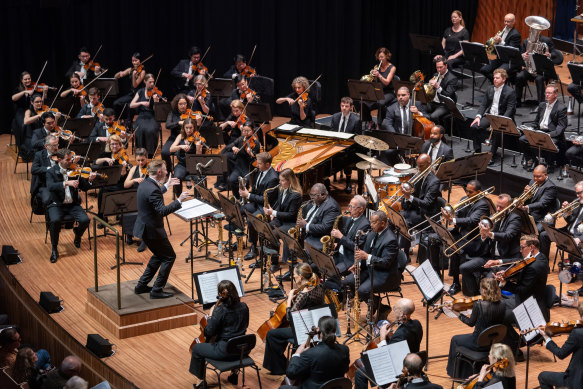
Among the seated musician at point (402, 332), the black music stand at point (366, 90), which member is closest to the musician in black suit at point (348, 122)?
the black music stand at point (366, 90)

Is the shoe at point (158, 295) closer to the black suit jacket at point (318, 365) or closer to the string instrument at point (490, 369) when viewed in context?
the black suit jacket at point (318, 365)

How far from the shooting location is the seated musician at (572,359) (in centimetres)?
743

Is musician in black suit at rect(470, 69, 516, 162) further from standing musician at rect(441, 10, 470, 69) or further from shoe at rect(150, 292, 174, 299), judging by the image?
shoe at rect(150, 292, 174, 299)

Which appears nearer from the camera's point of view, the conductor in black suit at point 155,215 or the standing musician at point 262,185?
the conductor in black suit at point 155,215

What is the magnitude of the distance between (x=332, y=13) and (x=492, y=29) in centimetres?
344

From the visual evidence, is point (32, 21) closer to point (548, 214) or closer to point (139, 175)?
point (139, 175)

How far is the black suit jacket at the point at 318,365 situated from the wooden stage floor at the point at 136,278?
1.18 meters

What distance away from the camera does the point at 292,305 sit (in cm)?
850

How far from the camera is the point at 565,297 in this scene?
10.2m

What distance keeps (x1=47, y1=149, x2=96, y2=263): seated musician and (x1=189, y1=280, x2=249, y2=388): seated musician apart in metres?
4.00

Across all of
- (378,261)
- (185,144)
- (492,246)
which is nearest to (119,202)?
(185,144)

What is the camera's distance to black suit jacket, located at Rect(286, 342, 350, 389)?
7363mm

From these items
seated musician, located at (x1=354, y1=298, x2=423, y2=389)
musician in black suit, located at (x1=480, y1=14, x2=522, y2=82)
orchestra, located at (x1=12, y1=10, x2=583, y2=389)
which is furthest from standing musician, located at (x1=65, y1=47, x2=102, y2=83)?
seated musician, located at (x1=354, y1=298, x2=423, y2=389)

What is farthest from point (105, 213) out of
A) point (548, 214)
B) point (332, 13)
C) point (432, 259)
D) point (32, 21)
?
point (332, 13)
